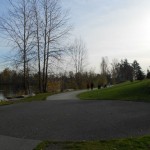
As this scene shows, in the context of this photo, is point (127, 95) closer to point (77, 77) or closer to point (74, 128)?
point (74, 128)

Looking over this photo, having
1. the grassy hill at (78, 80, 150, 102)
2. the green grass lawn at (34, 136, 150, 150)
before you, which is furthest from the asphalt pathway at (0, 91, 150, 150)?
the grassy hill at (78, 80, 150, 102)

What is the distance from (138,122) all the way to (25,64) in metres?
34.8

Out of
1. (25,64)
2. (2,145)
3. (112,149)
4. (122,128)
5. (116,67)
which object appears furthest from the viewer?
(116,67)

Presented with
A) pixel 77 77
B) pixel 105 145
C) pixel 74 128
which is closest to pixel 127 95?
pixel 74 128

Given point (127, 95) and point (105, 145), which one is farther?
point (127, 95)

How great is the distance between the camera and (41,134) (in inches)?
451

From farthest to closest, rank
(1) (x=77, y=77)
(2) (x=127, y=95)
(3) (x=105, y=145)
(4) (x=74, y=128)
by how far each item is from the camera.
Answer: (1) (x=77, y=77) → (2) (x=127, y=95) → (4) (x=74, y=128) → (3) (x=105, y=145)

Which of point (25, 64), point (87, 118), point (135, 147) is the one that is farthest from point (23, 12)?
point (135, 147)

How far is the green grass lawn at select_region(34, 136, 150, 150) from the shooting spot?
29.3ft

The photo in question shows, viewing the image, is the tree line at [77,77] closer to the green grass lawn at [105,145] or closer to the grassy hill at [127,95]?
the grassy hill at [127,95]

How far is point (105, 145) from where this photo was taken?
30.5 feet

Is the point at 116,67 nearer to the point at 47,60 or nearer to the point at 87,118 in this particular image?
the point at 47,60

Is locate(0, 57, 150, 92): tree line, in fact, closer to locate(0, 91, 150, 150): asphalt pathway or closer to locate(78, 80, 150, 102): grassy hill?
locate(78, 80, 150, 102): grassy hill

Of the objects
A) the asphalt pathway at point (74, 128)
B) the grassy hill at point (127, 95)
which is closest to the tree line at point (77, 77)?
the grassy hill at point (127, 95)
